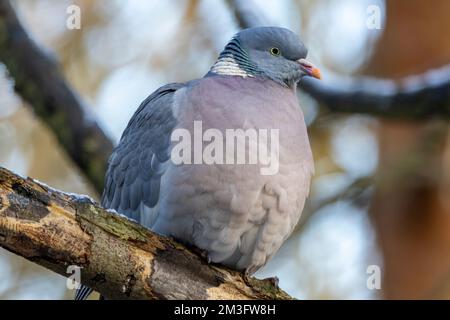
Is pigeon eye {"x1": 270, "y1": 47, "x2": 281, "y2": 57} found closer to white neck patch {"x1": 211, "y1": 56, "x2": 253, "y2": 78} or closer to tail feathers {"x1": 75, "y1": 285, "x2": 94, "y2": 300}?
white neck patch {"x1": 211, "y1": 56, "x2": 253, "y2": 78}

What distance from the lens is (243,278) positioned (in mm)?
3748

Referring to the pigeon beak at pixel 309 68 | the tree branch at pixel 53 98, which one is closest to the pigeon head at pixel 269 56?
the pigeon beak at pixel 309 68

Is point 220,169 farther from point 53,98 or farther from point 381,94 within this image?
point 381,94

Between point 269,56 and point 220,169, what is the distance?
0.94 metres

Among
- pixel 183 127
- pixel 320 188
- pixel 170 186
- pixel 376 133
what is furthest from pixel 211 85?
pixel 376 133

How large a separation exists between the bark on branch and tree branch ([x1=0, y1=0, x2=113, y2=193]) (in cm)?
182

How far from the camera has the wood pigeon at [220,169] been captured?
372 centimetres

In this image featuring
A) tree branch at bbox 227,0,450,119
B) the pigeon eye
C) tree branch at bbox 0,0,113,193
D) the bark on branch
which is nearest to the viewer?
the bark on branch

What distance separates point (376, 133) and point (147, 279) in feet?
14.7

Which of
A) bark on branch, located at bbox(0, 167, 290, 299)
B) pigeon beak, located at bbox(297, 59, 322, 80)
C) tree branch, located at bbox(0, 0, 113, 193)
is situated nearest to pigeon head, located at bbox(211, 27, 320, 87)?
pigeon beak, located at bbox(297, 59, 322, 80)

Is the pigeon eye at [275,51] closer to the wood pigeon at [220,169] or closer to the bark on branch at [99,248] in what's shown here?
the wood pigeon at [220,169]

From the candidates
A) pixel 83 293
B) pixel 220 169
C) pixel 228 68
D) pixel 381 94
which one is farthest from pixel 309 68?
pixel 83 293

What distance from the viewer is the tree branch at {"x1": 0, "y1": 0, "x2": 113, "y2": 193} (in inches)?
205
